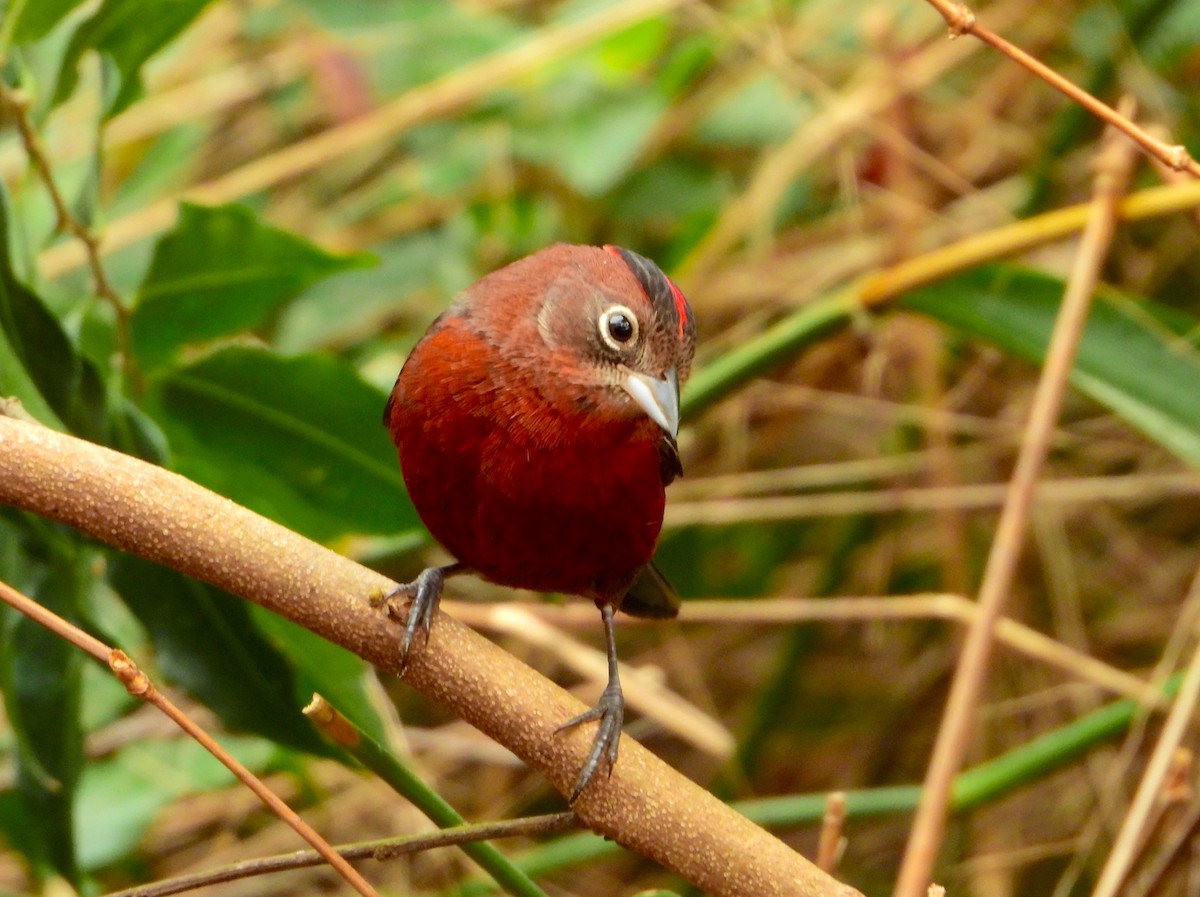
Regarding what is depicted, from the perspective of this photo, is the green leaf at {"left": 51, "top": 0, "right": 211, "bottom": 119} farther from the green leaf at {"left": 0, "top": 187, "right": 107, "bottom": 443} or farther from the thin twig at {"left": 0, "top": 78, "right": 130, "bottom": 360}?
the green leaf at {"left": 0, "top": 187, "right": 107, "bottom": 443}

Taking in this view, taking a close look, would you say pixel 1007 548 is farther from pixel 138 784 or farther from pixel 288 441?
pixel 138 784

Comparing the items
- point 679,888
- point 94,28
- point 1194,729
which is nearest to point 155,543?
point 94,28

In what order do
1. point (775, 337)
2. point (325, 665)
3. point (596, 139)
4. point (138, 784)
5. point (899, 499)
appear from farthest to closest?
point (596, 139)
point (899, 499)
point (138, 784)
point (775, 337)
point (325, 665)

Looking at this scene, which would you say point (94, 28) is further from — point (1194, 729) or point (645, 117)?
point (1194, 729)

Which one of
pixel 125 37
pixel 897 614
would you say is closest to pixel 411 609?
pixel 125 37

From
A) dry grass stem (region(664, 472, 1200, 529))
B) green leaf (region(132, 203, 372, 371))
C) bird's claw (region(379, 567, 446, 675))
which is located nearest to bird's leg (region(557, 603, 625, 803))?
bird's claw (region(379, 567, 446, 675))
